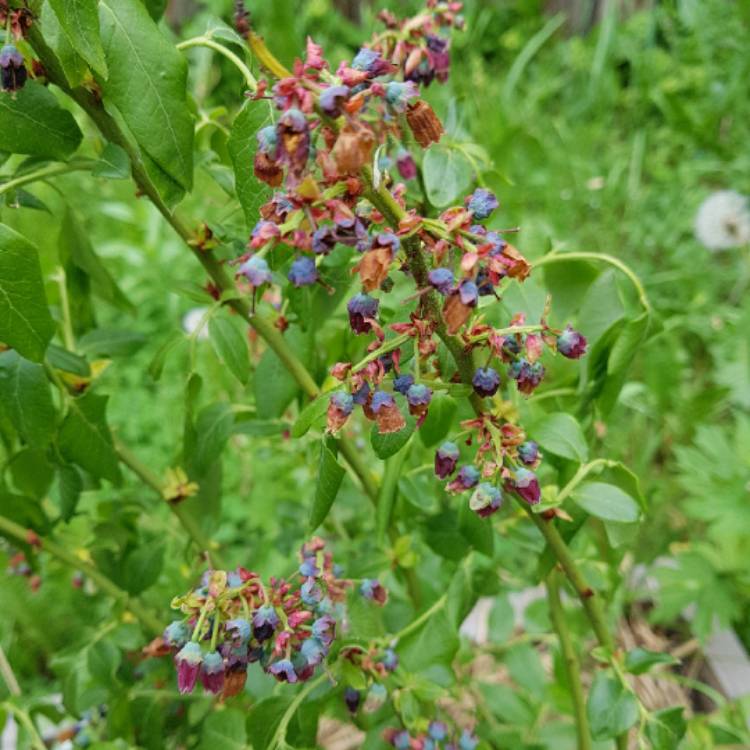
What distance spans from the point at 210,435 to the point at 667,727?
441 millimetres

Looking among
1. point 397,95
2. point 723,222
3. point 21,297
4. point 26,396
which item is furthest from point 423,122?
point 723,222

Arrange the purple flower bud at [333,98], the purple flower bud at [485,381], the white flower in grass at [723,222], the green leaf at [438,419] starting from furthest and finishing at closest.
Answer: the white flower in grass at [723,222]
the green leaf at [438,419]
the purple flower bud at [485,381]
the purple flower bud at [333,98]

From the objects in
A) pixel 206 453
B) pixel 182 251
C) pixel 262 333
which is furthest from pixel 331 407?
pixel 182 251

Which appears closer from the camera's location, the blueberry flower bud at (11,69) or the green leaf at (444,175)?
the blueberry flower bud at (11,69)

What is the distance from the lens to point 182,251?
2100 millimetres

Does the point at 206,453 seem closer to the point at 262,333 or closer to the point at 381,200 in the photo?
the point at 262,333

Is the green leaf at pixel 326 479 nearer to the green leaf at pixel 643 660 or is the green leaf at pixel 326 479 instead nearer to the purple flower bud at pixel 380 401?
the purple flower bud at pixel 380 401

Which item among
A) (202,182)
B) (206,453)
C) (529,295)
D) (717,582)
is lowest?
(717,582)

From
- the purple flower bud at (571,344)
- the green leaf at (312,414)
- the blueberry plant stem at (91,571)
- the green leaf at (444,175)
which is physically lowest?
the blueberry plant stem at (91,571)

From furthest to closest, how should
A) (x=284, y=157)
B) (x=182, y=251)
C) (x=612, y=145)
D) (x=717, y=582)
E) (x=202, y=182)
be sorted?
1. (x=612, y=145)
2. (x=182, y=251)
3. (x=202, y=182)
4. (x=717, y=582)
5. (x=284, y=157)

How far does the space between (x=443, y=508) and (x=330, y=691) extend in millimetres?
225

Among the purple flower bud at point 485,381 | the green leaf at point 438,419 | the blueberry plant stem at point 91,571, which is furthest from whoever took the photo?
the blueberry plant stem at point 91,571

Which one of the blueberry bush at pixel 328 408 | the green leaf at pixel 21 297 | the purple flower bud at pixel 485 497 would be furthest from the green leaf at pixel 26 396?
the purple flower bud at pixel 485 497

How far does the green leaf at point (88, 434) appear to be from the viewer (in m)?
0.67
